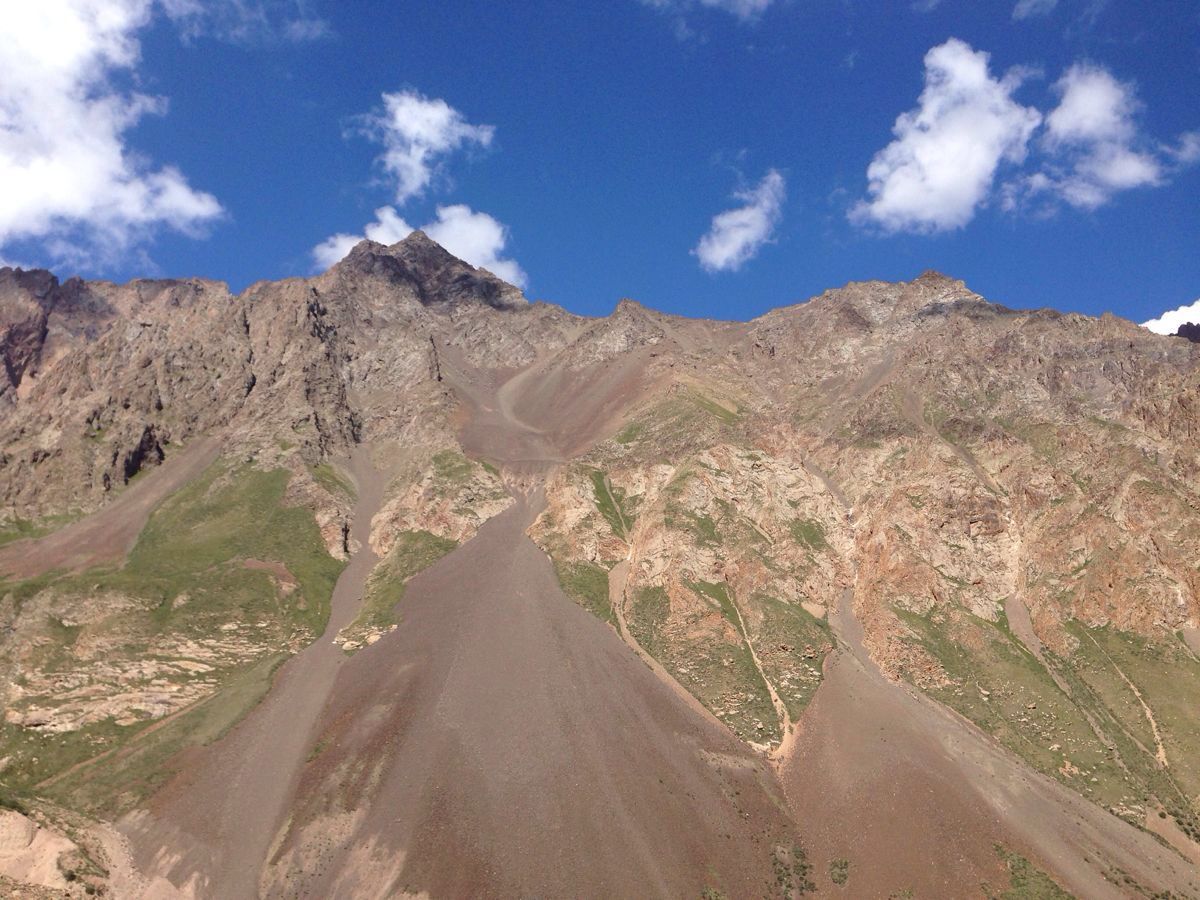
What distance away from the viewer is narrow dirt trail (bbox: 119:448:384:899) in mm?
59312

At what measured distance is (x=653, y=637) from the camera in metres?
97.0

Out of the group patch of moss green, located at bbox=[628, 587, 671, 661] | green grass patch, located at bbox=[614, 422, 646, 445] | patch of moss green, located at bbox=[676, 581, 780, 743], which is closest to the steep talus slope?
patch of moss green, located at bbox=[676, 581, 780, 743]

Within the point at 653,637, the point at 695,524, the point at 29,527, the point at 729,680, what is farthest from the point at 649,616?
the point at 29,527

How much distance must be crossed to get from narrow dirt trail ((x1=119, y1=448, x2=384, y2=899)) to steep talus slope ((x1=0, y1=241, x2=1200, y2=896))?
42 centimetres

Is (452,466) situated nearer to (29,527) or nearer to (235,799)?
(29,527)

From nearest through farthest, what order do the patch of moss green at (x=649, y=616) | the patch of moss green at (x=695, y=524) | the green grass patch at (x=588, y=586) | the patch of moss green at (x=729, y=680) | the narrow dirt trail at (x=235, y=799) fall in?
1. the narrow dirt trail at (x=235, y=799)
2. the patch of moss green at (x=729, y=680)
3. the patch of moss green at (x=649, y=616)
4. the green grass patch at (x=588, y=586)
5. the patch of moss green at (x=695, y=524)

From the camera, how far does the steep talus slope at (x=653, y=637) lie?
209 ft

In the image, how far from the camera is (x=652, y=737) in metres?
77.1

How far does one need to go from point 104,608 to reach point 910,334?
181667 mm

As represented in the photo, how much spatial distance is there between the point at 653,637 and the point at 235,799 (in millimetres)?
52881

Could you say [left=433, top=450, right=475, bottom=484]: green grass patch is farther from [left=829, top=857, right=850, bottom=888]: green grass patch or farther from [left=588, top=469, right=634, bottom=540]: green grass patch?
[left=829, top=857, right=850, bottom=888]: green grass patch

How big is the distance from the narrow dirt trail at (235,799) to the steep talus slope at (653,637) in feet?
1.36

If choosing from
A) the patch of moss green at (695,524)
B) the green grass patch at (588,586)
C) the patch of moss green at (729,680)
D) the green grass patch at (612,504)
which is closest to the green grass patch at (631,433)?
the green grass patch at (612,504)

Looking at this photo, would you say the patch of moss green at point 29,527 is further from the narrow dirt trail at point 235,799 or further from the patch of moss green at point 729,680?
the patch of moss green at point 729,680
